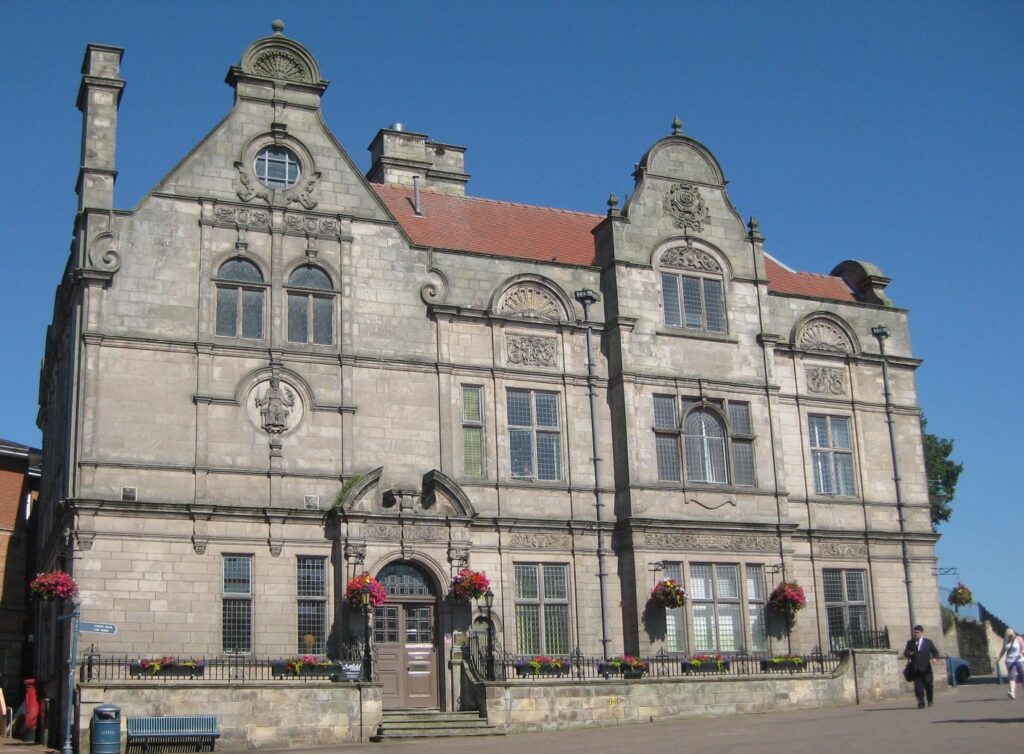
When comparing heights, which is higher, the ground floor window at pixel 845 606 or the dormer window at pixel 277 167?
the dormer window at pixel 277 167

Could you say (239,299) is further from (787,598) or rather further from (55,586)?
(787,598)

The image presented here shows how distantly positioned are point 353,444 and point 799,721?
1098 cm

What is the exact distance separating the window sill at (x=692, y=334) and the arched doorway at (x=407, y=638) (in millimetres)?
8714

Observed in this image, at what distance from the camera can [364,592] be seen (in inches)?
1043

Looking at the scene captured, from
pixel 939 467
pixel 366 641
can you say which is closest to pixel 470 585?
pixel 366 641

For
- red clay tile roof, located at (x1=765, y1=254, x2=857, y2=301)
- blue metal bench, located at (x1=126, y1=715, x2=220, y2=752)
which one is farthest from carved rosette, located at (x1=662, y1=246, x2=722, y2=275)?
blue metal bench, located at (x1=126, y1=715, x2=220, y2=752)

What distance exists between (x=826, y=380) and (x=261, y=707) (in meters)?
17.9

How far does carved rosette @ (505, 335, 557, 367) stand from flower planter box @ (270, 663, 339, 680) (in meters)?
8.68

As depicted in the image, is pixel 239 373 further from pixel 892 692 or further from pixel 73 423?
pixel 892 692

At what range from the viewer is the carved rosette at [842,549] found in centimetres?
3288

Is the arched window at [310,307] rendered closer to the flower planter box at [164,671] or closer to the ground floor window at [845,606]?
the flower planter box at [164,671]

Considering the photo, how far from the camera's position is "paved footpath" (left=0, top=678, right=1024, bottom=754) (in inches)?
732

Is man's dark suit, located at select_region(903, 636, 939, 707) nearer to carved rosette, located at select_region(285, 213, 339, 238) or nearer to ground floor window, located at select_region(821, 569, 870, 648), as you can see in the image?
ground floor window, located at select_region(821, 569, 870, 648)

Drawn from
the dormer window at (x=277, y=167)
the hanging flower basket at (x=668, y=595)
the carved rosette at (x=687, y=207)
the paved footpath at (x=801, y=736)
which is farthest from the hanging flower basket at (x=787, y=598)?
the dormer window at (x=277, y=167)
